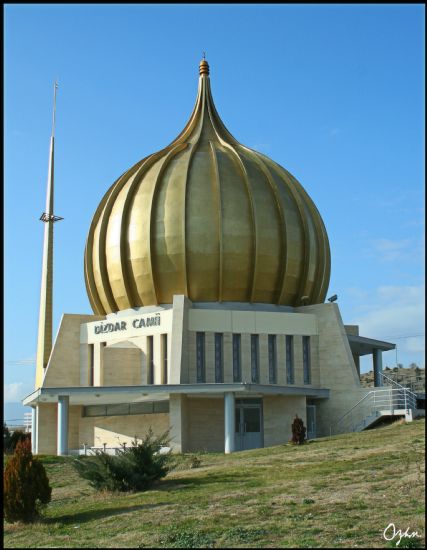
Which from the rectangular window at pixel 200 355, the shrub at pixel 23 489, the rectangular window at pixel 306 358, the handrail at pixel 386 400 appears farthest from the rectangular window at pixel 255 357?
the shrub at pixel 23 489

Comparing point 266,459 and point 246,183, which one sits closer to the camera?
point 266,459

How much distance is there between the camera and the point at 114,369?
40.9m

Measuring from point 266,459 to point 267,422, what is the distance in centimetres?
1208

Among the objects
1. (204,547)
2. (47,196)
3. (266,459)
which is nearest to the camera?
(204,547)

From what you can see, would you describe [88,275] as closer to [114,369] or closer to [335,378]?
[114,369]

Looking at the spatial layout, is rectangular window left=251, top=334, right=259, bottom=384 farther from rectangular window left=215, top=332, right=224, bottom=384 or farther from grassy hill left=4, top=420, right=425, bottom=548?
grassy hill left=4, top=420, right=425, bottom=548

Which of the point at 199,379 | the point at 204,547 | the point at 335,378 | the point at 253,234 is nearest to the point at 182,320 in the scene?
the point at 199,379

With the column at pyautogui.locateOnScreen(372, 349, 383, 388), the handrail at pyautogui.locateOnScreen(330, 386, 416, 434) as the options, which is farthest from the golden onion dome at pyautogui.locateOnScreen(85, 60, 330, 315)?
the handrail at pyautogui.locateOnScreen(330, 386, 416, 434)

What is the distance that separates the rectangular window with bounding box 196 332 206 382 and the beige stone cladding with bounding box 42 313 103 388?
7.34 metres

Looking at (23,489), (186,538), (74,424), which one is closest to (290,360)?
(74,424)

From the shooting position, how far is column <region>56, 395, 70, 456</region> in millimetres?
37219

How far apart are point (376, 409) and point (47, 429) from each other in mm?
16469

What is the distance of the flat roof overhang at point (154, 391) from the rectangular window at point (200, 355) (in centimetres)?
203

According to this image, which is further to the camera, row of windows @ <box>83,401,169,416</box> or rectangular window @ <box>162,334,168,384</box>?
rectangular window @ <box>162,334,168,384</box>
